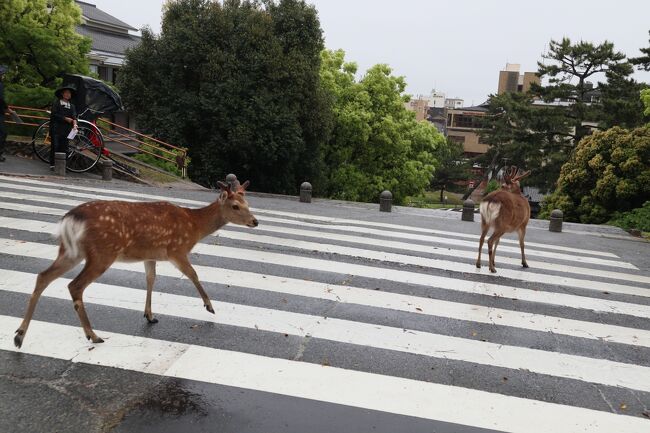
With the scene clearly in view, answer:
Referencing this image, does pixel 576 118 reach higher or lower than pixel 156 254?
higher

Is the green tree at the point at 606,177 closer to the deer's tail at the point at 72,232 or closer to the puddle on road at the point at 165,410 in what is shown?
the puddle on road at the point at 165,410

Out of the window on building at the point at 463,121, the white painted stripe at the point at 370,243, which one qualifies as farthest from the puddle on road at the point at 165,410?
the window on building at the point at 463,121

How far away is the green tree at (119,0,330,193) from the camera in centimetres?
2388

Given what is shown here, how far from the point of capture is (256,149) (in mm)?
24172

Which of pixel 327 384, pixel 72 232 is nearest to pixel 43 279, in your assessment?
pixel 72 232

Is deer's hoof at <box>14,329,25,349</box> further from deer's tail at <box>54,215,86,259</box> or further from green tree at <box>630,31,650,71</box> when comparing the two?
green tree at <box>630,31,650,71</box>

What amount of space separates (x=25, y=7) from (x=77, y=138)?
320 inches

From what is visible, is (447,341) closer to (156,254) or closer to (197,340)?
(197,340)

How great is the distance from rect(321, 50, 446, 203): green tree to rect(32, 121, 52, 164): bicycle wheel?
64.7 feet

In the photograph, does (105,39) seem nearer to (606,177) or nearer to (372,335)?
(606,177)

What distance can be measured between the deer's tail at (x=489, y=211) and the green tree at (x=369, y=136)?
25.5 metres

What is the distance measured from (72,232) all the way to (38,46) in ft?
61.2

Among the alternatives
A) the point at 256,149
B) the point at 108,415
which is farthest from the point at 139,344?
the point at 256,149

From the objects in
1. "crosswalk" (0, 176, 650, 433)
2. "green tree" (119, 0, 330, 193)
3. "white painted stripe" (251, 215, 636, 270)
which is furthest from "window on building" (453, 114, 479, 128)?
"crosswalk" (0, 176, 650, 433)
